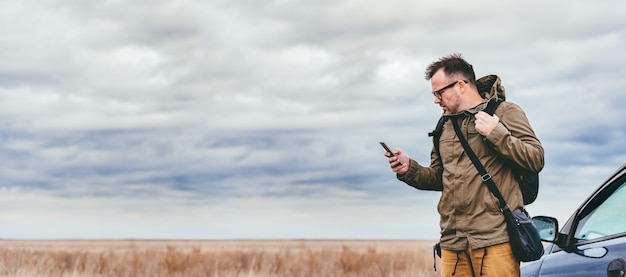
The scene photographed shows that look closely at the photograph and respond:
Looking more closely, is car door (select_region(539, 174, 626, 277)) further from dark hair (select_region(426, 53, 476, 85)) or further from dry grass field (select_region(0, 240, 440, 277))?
dry grass field (select_region(0, 240, 440, 277))

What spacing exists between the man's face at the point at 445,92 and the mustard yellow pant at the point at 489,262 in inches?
28.9

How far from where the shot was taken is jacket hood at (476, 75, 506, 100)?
476 cm

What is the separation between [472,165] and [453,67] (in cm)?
52

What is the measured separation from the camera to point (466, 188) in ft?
15.0

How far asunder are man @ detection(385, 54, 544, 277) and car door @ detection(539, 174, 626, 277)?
0.90 feet

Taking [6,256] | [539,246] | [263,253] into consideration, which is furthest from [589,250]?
[263,253]

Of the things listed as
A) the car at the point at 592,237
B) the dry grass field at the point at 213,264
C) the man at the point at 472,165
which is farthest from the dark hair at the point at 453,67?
the dry grass field at the point at 213,264

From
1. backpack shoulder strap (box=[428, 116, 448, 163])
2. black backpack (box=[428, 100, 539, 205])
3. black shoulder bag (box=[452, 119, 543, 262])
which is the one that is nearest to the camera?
black shoulder bag (box=[452, 119, 543, 262])

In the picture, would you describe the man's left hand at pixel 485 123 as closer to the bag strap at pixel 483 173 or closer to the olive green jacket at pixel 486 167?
the olive green jacket at pixel 486 167

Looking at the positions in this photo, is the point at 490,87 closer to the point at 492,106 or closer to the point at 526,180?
the point at 492,106

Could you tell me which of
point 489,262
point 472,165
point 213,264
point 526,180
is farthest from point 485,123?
point 213,264

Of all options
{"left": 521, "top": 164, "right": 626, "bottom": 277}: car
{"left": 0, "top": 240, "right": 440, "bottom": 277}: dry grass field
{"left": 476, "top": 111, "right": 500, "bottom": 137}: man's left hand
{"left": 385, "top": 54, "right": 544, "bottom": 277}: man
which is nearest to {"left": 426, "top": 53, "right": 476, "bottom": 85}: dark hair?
{"left": 385, "top": 54, "right": 544, "bottom": 277}: man

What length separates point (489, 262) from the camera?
14.6ft

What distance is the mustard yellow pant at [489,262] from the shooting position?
4.45m
